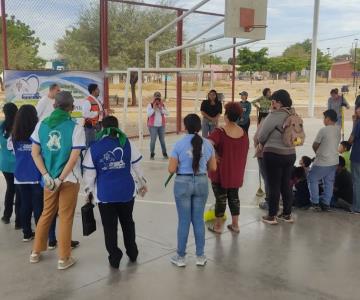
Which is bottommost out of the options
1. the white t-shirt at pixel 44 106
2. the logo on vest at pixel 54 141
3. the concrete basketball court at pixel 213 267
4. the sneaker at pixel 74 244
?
the concrete basketball court at pixel 213 267

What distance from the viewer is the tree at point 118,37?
11.1 meters

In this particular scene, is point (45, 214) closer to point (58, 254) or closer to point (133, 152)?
point (58, 254)

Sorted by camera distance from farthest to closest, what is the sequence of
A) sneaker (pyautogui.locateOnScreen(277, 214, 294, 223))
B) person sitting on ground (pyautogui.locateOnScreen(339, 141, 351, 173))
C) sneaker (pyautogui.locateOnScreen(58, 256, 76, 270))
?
person sitting on ground (pyautogui.locateOnScreen(339, 141, 351, 173)) < sneaker (pyautogui.locateOnScreen(277, 214, 294, 223)) < sneaker (pyautogui.locateOnScreen(58, 256, 76, 270))

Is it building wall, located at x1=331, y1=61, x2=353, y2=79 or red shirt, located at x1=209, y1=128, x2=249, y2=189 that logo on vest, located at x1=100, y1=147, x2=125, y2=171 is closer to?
red shirt, located at x1=209, y1=128, x2=249, y2=189

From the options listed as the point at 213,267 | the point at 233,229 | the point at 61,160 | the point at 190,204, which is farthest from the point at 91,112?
the point at 213,267

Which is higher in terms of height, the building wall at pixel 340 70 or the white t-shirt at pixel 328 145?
the building wall at pixel 340 70

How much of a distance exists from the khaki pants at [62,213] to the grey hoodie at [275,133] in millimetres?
2314

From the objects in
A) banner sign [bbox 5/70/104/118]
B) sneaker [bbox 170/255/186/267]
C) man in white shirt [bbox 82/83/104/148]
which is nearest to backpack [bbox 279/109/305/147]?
sneaker [bbox 170/255/186/267]

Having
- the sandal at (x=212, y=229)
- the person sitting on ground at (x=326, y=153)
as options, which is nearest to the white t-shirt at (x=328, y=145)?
the person sitting on ground at (x=326, y=153)

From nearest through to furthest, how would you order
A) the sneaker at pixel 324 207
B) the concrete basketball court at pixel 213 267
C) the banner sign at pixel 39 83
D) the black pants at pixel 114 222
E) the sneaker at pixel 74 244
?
the concrete basketball court at pixel 213 267 → the black pants at pixel 114 222 → the sneaker at pixel 74 244 → the sneaker at pixel 324 207 → the banner sign at pixel 39 83

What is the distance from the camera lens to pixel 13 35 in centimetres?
1706

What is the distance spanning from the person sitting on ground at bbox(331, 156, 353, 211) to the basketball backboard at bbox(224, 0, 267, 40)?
179 inches

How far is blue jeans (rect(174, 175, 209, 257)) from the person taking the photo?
4230mm

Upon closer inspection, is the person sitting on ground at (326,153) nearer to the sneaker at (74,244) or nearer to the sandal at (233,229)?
the sandal at (233,229)
